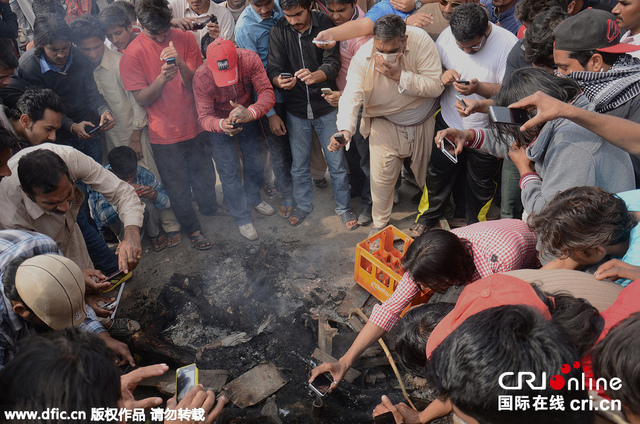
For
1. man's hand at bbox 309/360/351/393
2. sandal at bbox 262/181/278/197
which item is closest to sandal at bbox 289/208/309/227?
sandal at bbox 262/181/278/197

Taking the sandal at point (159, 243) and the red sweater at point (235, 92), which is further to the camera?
the sandal at point (159, 243)

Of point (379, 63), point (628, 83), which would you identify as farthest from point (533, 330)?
point (379, 63)

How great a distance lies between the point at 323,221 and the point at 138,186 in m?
2.51

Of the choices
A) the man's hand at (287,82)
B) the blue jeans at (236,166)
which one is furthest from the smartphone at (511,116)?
the blue jeans at (236,166)

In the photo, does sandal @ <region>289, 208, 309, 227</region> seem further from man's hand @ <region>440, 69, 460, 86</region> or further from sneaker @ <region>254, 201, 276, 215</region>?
man's hand @ <region>440, 69, 460, 86</region>

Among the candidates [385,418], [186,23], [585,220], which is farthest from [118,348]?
[186,23]

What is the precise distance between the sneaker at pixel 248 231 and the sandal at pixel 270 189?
3.02 feet

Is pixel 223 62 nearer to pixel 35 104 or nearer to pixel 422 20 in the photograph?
pixel 35 104

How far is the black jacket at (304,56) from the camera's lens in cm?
514

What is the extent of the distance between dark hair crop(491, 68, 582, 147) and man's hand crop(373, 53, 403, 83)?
163cm

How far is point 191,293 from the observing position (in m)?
4.79

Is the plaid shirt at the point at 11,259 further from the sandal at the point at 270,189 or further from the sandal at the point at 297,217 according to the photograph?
the sandal at the point at 270,189

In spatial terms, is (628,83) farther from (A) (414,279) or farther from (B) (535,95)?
(A) (414,279)

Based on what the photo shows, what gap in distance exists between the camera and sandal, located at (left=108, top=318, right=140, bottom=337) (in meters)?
4.02
